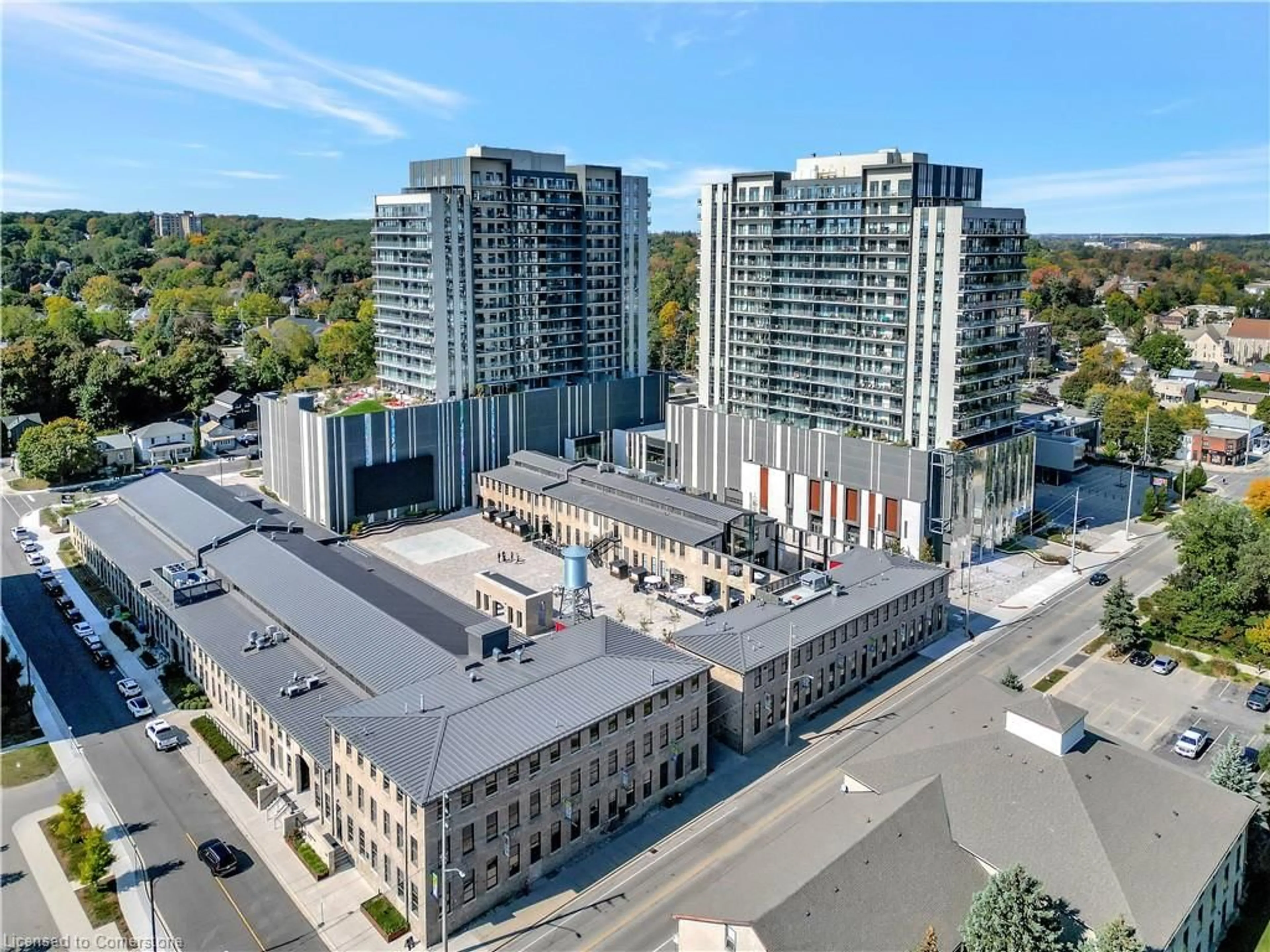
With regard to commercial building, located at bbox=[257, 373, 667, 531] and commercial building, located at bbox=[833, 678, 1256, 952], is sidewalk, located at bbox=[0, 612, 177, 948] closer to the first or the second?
commercial building, located at bbox=[833, 678, 1256, 952]

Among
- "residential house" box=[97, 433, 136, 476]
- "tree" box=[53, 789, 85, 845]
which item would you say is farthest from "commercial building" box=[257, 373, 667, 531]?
"tree" box=[53, 789, 85, 845]

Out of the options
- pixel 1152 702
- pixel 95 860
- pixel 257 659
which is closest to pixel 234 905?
pixel 95 860

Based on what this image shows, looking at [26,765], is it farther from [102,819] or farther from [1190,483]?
[1190,483]

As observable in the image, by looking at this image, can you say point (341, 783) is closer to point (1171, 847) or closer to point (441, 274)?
point (1171, 847)

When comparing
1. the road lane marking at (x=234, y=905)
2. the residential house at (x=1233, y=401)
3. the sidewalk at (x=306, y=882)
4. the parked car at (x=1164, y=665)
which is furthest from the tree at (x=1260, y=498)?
the road lane marking at (x=234, y=905)

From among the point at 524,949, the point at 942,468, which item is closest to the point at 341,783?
the point at 524,949

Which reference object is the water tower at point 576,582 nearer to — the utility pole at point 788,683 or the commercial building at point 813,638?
the commercial building at point 813,638
